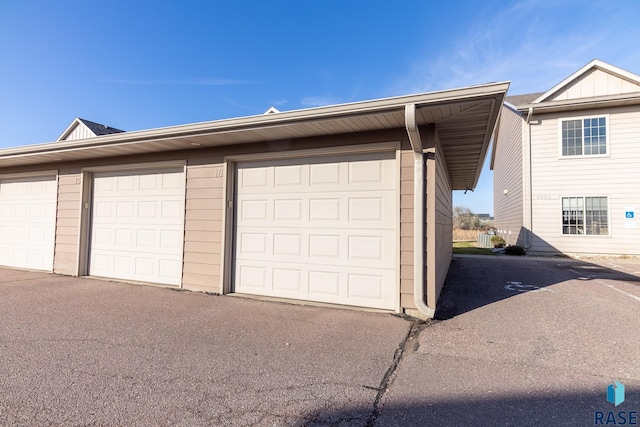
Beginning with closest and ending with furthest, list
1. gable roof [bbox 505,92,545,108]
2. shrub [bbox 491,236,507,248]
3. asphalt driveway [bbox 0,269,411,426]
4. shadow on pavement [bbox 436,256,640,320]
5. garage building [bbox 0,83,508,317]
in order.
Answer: asphalt driveway [bbox 0,269,411,426] < garage building [bbox 0,83,508,317] < shadow on pavement [bbox 436,256,640,320] < gable roof [bbox 505,92,545,108] < shrub [bbox 491,236,507,248]

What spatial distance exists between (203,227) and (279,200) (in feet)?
5.30

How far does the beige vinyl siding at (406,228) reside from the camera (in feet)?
14.6

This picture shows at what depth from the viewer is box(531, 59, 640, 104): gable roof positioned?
11.3 m

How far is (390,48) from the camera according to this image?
873 cm

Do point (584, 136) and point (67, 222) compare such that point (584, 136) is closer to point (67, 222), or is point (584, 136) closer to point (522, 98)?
point (522, 98)

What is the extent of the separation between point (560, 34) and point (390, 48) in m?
3.88

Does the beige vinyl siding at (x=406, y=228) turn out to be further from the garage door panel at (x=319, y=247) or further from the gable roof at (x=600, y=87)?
the gable roof at (x=600, y=87)

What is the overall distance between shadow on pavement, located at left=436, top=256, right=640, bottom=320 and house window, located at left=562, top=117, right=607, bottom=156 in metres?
5.02

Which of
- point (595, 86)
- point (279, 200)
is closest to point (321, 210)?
point (279, 200)

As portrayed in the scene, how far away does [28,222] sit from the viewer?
8078 mm

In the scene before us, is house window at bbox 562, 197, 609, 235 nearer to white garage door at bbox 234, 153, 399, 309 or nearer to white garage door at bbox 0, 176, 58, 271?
white garage door at bbox 234, 153, 399, 309

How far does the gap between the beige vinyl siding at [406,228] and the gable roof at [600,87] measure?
11.1 m

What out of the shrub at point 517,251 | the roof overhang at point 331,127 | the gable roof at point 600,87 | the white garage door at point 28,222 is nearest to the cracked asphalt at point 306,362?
the roof overhang at point 331,127

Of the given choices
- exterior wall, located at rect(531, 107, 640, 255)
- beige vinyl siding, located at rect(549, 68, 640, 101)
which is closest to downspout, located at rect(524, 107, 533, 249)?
exterior wall, located at rect(531, 107, 640, 255)
